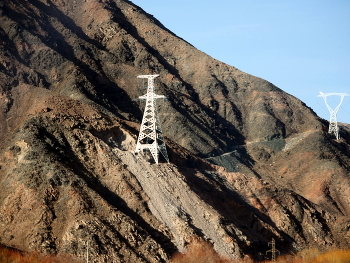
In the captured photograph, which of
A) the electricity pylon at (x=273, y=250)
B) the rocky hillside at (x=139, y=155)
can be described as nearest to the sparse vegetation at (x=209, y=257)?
the electricity pylon at (x=273, y=250)

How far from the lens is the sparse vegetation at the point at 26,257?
52156 millimetres

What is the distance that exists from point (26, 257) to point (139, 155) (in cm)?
2140

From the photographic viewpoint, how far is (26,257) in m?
53.3

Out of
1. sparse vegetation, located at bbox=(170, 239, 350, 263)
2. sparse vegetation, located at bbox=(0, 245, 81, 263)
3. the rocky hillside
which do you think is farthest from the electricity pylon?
sparse vegetation, located at bbox=(0, 245, 81, 263)

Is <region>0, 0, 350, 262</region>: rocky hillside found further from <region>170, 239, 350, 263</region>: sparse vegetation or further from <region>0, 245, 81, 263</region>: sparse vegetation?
<region>170, 239, 350, 263</region>: sparse vegetation

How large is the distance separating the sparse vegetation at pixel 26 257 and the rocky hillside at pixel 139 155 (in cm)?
78

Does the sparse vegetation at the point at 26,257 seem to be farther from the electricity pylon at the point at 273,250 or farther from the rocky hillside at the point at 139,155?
the electricity pylon at the point at 273,250

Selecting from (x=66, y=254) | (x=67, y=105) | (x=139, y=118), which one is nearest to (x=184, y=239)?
(x=66, y=254)

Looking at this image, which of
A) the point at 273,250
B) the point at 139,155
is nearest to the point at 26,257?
the point at 139,155

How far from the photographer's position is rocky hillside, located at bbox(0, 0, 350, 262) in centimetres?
5953

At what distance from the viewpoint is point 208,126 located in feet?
366

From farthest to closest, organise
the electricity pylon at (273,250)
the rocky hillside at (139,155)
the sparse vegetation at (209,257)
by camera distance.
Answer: the electricity pylon at (273,250)
the rocky hillside at (139,155)
the sparse vegetation at (209,257)

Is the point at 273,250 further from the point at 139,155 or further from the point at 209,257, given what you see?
the point at 139,155

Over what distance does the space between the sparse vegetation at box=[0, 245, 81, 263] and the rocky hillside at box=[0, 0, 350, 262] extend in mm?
781
